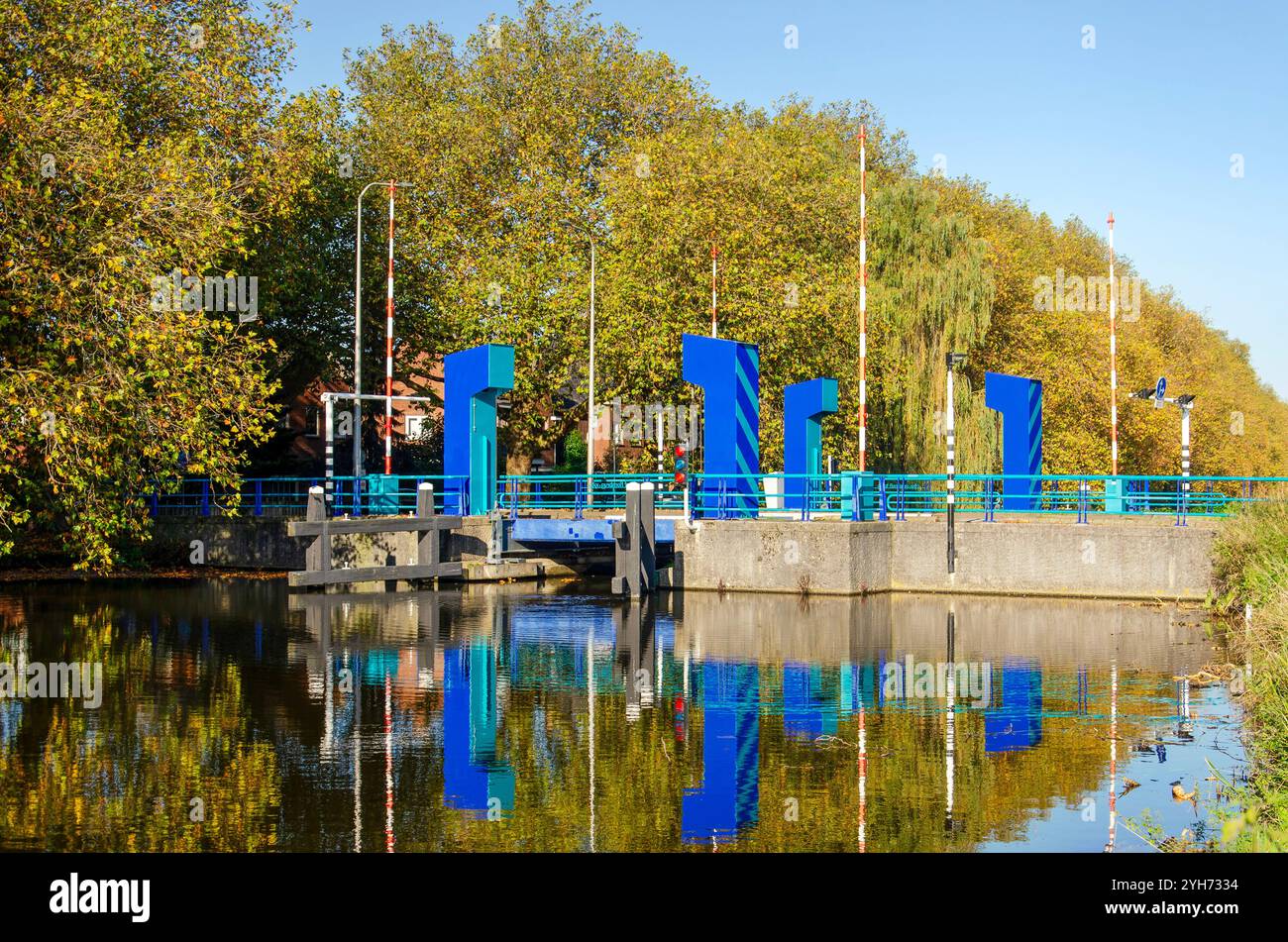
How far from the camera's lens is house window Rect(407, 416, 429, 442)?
178 ft

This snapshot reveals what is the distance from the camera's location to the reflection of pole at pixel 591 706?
9.39 m

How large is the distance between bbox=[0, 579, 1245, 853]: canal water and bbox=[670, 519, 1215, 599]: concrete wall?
14.3ft

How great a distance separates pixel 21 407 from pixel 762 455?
918 inches

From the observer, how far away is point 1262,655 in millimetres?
13430

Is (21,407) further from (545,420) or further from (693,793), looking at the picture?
(545,420)

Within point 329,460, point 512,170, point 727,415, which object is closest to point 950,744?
point 727,415

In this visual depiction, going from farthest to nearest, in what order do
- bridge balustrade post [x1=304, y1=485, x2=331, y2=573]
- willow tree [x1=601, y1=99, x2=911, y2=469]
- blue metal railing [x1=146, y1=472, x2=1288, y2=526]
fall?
willow tree [x1=601, y1=99, x2=911, y2=469] < blue metal railing [x1=146, y1=472, x2=1288, y2=526] < bridge balustrade post [x1=304, y1=485, x2=331, y2=573]

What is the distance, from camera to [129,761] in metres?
11.4

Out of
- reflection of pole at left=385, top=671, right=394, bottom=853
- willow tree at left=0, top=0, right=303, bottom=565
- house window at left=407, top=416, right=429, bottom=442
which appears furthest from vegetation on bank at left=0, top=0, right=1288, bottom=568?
reflection of pole at left=385, top=671, right=394, bottom=853

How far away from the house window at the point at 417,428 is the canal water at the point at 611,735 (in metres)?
31.7

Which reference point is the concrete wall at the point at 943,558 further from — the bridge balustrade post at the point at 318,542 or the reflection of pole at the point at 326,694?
the reflection of pole at the point at 326,694

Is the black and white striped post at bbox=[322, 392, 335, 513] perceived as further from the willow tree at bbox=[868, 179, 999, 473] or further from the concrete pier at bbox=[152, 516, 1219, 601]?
the willow tree at bbox=[868, 179, 999, 473]
